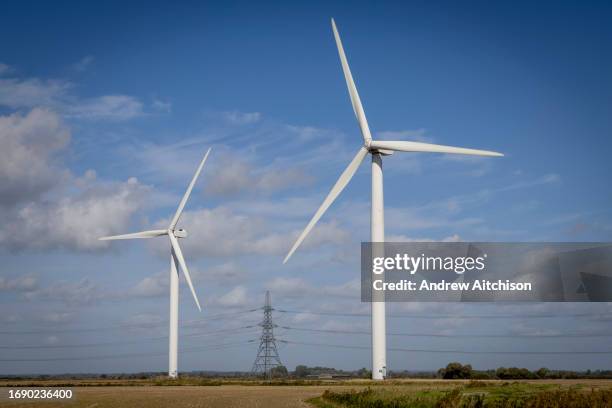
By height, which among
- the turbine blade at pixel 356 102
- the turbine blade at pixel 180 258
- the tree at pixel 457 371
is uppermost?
the turbine blade at pixel 356 102

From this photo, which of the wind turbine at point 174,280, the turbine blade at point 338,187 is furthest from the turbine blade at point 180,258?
the turbine blade at point 338,187

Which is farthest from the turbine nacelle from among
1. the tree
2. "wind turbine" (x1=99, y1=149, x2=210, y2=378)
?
the tree

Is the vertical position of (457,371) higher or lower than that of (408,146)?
lower

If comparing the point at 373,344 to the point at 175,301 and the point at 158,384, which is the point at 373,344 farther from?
the point at 175,301

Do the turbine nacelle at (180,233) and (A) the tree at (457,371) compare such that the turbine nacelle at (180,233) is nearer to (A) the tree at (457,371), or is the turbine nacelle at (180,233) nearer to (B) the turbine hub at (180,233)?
(B) the turbine hub at (180,233)

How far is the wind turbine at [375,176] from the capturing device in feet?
257

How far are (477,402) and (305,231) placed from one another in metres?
38.6

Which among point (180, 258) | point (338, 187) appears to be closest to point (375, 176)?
point (338, 187)

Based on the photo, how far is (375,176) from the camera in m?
82.1

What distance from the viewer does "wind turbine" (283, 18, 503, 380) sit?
257 ft

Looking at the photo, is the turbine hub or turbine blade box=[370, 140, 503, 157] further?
the turbine hub

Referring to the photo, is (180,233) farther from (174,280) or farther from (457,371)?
(457,371)

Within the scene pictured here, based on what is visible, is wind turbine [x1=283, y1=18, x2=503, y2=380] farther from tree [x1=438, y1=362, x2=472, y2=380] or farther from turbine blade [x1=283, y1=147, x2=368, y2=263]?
tree [x1=438, y1=362, x2=472, y2=380]

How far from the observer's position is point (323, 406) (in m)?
48.8
